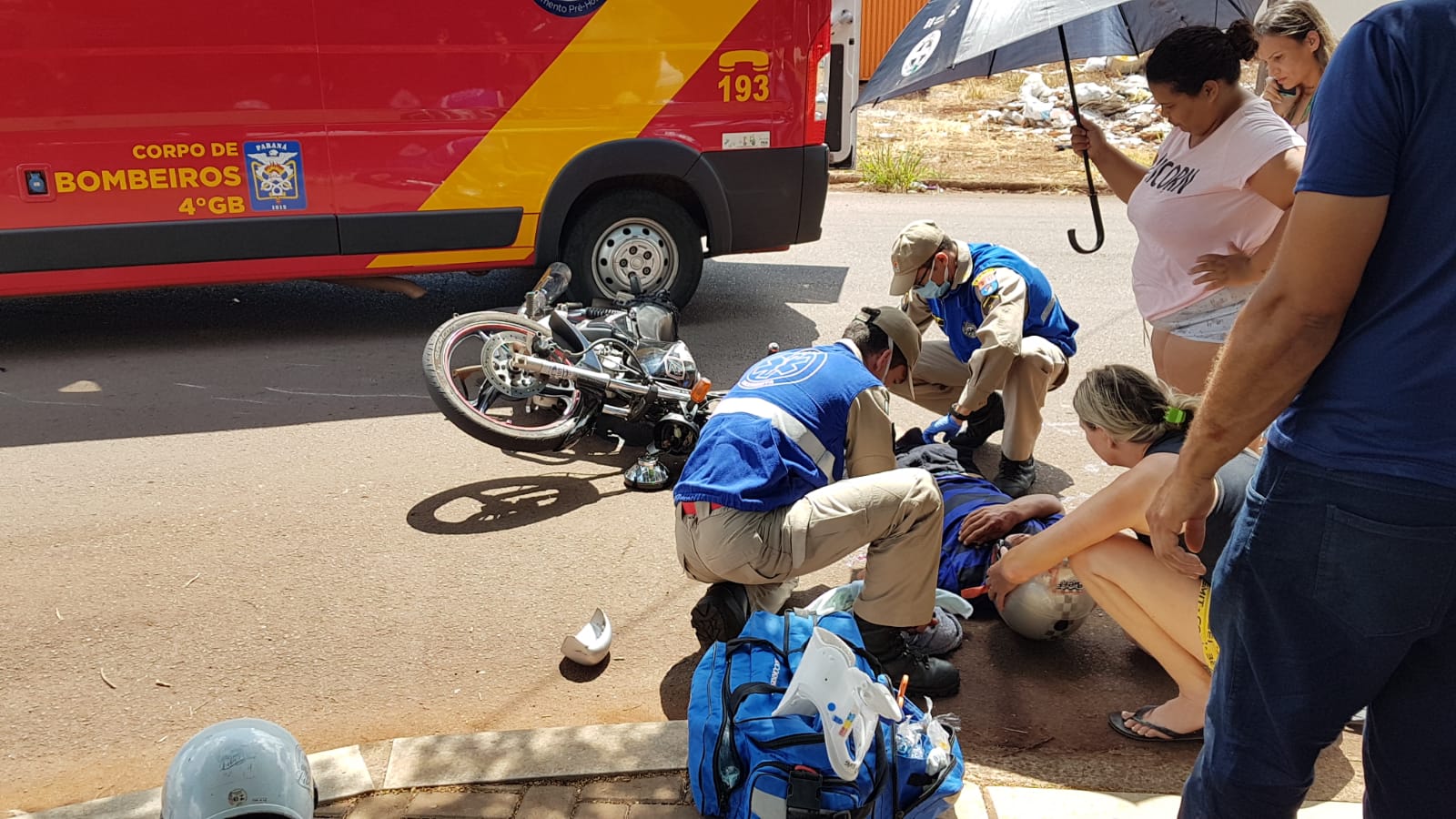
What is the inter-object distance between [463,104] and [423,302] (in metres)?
1.76

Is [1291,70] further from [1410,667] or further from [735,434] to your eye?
[1410,667]

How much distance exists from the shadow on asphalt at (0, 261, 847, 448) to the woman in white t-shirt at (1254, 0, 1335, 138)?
2943mm

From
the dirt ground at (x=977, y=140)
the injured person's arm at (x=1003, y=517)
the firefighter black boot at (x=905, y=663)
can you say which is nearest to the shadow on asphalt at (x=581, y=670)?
the firefighter black boot at (x=905, y=663)

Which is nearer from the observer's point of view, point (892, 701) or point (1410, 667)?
point (1410, 667)

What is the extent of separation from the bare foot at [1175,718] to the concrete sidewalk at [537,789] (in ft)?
0.89

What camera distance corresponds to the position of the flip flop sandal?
10.3ft

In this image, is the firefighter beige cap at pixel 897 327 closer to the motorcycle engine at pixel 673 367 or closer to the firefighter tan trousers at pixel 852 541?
the firefighter tan trousers at pixel 852 541

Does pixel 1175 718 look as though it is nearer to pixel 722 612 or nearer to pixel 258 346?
pixel 722 612

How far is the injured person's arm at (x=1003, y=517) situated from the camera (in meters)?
3.71

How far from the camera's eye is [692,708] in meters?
2.82

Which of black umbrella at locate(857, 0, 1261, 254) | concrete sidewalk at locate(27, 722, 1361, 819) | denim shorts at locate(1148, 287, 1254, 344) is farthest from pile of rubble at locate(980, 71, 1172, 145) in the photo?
concrete sidewalk at locate(27, 722, 1361, 819)

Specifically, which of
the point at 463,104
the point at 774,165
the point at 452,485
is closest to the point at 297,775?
the point at 452,485

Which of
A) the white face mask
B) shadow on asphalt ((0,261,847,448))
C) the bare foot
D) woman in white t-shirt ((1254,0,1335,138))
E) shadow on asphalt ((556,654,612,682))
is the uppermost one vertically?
woman in white t-shirt ((1254,0,1335,138))

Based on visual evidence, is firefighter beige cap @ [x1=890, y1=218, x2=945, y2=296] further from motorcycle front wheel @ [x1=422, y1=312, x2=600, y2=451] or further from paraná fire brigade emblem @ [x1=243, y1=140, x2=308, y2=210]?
paraná fire brigade emblem @ [x1=243, y1=140, x2=308, y2=210]
